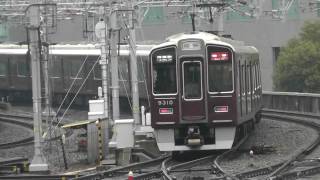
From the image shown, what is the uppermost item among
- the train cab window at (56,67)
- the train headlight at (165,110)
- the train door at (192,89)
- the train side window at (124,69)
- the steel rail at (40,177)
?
the train door at (192,89)

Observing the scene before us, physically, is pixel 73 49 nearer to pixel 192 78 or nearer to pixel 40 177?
pixel 192 78

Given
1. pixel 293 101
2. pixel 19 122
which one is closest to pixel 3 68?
pixel 19 122

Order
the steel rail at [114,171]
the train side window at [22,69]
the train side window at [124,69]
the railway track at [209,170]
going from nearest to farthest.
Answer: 1. the railway track at [209,170]
2. the steel rail at [114,171]
3. the train side window at [124,69]
4. the train side window at [22,69]

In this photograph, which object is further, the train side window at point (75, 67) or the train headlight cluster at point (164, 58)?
the train side window at point (75, 67)

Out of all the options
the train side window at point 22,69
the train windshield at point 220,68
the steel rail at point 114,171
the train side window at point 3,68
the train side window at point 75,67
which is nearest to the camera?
the steel rail at point 114,171

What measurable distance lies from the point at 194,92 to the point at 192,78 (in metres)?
0.31

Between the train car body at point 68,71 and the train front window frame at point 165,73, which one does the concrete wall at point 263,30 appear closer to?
the train car body at point 68,71

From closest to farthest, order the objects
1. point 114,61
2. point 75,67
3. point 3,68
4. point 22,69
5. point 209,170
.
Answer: point 209,170
point 114,61
point 75,67
point 22,69
point 3,68

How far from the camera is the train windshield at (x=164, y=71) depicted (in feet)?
57.0

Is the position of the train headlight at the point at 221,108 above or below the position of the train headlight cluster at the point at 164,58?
below

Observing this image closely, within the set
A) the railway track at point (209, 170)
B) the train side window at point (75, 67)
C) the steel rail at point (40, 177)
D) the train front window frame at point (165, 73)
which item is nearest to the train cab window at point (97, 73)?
the train side window at point (75, 67)

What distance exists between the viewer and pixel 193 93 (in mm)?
17391

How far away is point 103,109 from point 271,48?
36.4m

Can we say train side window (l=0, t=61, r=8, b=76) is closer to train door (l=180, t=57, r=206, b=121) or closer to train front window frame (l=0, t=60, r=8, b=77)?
train front window frame (l=0, t=60, r=8, b=77)
